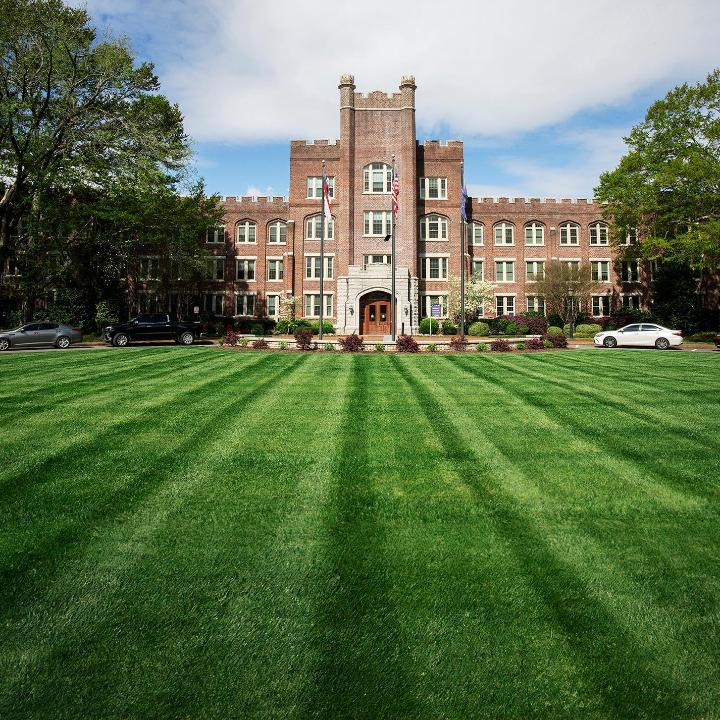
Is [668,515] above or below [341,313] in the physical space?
below

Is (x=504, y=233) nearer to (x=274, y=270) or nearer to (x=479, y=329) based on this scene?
(x=479, y=329)

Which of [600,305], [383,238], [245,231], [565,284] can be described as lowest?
[600,305]

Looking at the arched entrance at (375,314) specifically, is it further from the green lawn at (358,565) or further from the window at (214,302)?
the green lawn at (358,565)

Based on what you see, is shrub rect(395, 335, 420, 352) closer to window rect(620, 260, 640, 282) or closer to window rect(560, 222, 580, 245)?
window rect(560, 222, 580, 245)

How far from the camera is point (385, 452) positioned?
780 cm

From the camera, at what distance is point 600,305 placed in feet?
155

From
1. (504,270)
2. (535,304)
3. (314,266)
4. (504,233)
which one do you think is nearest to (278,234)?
(314,266)

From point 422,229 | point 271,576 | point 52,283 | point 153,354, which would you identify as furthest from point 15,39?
point 271,576

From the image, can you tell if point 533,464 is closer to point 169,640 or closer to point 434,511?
point 434,511

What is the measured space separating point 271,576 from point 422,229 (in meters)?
42.5

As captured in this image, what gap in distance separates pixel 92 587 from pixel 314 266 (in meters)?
42.1

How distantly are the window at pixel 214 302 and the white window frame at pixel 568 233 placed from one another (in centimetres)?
3167

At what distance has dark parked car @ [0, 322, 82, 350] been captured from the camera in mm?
28172

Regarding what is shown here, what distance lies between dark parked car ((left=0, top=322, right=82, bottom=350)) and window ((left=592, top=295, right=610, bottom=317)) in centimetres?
4178
